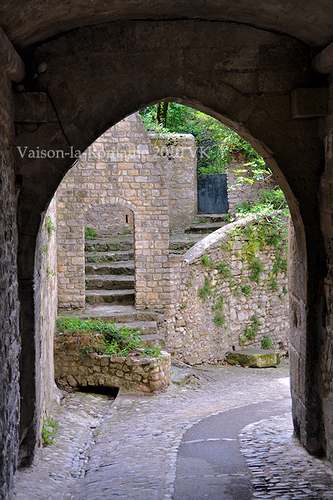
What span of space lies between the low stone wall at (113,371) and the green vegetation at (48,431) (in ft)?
7.39

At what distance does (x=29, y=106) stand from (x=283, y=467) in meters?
3.36

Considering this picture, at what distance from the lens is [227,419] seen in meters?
6.11

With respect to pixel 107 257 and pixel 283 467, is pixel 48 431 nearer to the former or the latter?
pixel 283 467

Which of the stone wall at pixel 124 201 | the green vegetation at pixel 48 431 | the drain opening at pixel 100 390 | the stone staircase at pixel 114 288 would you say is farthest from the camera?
the stone wall at pixel 124 201

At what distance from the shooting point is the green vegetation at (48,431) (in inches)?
198

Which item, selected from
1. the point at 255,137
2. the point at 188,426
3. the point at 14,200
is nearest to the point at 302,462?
the point at 188,426

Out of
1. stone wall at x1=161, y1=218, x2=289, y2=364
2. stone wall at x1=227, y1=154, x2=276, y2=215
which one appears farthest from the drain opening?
stone wall at x1=227, y1=154, x2=276, y2=215

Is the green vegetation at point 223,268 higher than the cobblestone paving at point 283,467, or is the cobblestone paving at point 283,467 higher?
the green vegetation at point 223,268

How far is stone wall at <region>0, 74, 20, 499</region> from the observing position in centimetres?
338

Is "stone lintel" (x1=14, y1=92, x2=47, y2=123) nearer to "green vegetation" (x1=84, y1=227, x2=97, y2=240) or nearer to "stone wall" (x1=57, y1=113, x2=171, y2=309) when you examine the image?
"stone wall" (x1=57, y1=113, x2=171, y2=309)

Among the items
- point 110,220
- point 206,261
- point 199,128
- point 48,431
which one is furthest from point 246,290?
point 199,128

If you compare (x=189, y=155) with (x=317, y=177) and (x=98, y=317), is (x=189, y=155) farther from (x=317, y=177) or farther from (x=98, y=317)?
(x=317, y=177)

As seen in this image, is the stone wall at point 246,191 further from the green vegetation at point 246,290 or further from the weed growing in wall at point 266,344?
the weed growing in wall at point 266,344

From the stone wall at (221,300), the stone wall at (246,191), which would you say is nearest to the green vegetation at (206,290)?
the stone wall at (221,300)
